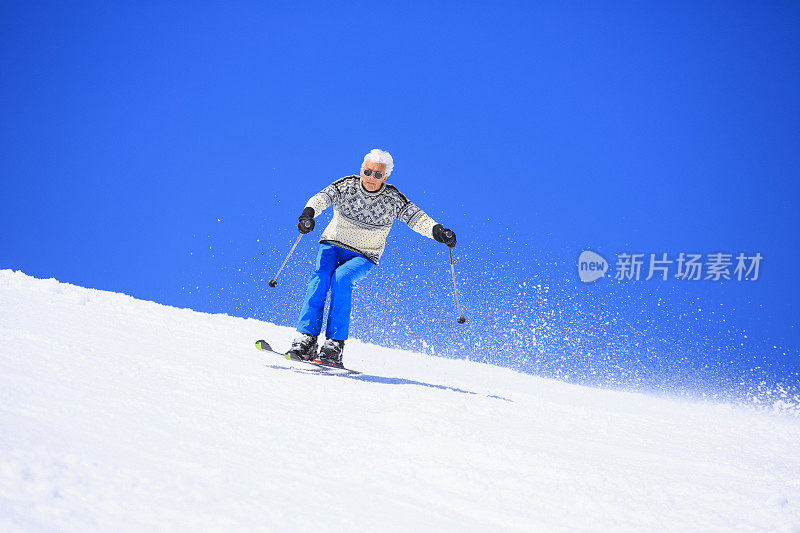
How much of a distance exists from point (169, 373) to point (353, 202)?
6.90 feet

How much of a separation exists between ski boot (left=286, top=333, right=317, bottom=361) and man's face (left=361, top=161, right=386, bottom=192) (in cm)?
120

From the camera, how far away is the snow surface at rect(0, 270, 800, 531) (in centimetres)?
137

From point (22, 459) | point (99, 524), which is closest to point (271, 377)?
point (22, 459)

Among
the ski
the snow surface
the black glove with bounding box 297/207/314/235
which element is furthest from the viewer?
the black glove with bounding box 297/207/314/235

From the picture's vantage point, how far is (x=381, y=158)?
460 cm

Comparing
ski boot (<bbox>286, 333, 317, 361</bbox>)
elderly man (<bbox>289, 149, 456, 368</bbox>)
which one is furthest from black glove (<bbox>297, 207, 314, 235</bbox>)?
ski boot (<bbox>286, 333, 317, 361</bbox>)

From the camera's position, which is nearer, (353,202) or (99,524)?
(99,524)

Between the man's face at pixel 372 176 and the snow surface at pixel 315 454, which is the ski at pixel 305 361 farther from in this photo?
the man's face at pixel 372 176

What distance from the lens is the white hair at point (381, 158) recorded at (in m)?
4.59

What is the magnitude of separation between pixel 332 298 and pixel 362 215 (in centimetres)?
69

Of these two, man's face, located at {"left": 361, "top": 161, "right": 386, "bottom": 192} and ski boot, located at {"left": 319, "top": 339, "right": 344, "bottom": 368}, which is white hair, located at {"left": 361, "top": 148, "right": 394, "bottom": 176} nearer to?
man's face, located at {"left": 361, "top": 161, "right": 386, "bottom": 192}

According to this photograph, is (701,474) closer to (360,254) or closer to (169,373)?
(169,373)

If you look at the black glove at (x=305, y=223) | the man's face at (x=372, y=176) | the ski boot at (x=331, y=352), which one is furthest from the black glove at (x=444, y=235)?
the ski boot at (x=331, y=352)

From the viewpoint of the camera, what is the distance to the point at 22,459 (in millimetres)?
1399
